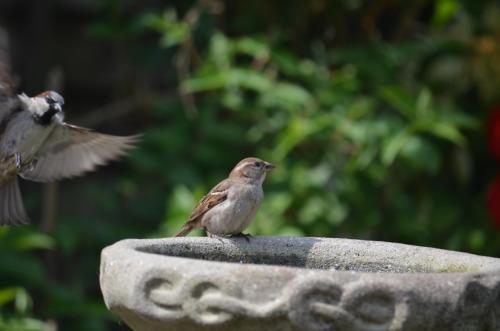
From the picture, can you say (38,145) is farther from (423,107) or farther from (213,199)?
(423,107)

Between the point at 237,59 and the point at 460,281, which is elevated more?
the point at 237,59

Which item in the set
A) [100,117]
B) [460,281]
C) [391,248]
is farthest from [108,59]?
[460,281]

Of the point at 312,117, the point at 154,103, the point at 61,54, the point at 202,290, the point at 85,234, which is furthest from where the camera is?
the point at 61,54

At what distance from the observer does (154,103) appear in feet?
20.4

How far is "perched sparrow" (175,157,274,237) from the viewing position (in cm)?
354

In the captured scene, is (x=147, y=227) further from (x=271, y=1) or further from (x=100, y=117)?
(x=271, y=1)

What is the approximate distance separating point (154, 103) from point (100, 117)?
369 millimetres

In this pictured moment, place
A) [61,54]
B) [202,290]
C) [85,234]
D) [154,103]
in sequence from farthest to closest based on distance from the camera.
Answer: [61,54], [154,103], [85,234], [202,290]

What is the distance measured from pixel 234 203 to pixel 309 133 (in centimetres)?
159

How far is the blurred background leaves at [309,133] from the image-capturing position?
17.1ft

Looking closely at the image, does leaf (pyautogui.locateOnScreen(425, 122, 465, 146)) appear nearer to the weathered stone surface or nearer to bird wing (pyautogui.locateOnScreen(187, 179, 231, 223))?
bird wing (pyautogui.locateOnScreen(187, 179, 231, 223))

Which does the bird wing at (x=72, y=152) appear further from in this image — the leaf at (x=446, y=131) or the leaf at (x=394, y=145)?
the leaf at (x=446, y=131)

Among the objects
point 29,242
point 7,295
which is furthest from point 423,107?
point 7,295

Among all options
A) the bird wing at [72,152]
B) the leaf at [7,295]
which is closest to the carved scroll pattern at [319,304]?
the bird wing at [72,152]
